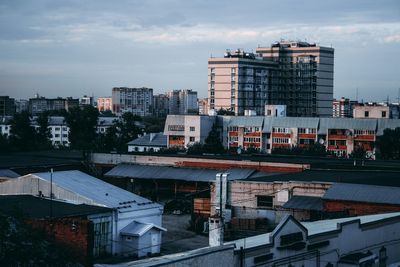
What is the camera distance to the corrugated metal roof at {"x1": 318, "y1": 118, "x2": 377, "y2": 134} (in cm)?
5794

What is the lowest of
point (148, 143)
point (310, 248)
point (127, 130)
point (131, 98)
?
point (148, 143)

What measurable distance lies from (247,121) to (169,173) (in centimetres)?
2687

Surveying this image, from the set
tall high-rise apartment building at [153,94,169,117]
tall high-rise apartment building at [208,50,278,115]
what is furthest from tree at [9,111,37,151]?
tall high-rise apartment building at [153,94,169,117]

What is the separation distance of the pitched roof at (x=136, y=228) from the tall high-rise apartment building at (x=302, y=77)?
210 feet

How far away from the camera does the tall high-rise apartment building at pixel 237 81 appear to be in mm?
82812

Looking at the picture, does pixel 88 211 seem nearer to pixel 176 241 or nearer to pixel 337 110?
pixel 176 241

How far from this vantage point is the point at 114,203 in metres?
24.8

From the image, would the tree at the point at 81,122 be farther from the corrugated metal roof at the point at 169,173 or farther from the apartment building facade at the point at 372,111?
the apartment building facade at the point at 372,111

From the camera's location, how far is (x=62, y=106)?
15275 centimetres

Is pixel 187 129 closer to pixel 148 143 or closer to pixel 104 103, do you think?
pixel 148 143

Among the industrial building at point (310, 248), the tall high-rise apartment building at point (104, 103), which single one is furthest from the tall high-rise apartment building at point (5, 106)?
the industrial building at point (310, 248)

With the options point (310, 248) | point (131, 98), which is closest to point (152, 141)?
point (310, 248)

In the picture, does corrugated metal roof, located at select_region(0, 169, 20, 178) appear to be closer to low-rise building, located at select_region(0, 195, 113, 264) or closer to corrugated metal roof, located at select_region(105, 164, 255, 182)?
corrugated metal roof, located at select_region(105, 164, 255, 182)

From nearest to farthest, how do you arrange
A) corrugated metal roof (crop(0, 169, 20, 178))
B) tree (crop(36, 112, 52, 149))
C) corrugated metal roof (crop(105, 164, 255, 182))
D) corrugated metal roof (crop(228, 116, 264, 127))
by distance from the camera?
corrugated metal roof (crop(0, 169, 20, 178)) → corrugated metal roof (crop(105, 164, 255, 182)) → corrugated metal roof (crop(228, 116, 264, 127)) → tree (crop(36, 112, 52, 149))
